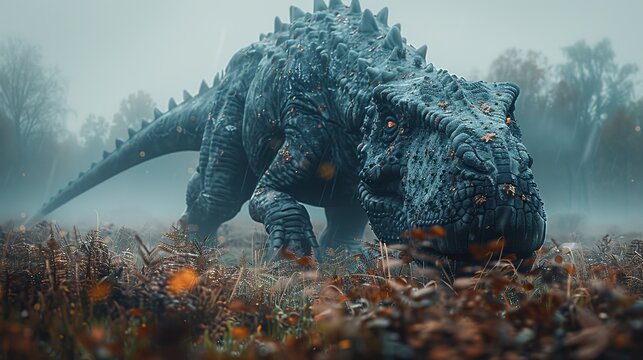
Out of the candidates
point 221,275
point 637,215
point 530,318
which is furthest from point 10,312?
point 637,215

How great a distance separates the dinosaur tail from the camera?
7.64 m

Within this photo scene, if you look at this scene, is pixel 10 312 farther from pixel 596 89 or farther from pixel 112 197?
pixel 112 197

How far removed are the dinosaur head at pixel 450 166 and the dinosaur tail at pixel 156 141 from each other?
400 cm

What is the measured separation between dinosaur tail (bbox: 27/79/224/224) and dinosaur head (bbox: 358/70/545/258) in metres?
4.00

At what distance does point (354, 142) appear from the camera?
449 cm

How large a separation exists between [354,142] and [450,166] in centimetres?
165

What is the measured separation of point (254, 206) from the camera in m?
4.98

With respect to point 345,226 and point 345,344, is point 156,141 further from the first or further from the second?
point 345,344

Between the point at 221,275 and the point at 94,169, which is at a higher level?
the point at 94,169

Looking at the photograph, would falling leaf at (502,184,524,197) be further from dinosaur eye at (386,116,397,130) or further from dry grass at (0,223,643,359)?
dinosaur eye at (386,116,397,130)

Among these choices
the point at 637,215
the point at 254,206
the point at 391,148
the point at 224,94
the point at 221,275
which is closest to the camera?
the point at 221,275

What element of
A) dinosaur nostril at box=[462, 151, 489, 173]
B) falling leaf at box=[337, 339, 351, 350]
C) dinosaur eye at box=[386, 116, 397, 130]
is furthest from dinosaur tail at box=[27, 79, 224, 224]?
falling leaf at box=[337, 339, 351, 350]

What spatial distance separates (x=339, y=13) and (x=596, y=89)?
20.9 metres

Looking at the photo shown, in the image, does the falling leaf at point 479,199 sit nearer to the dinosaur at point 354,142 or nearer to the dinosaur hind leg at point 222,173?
the dinosaur at point 354,142
